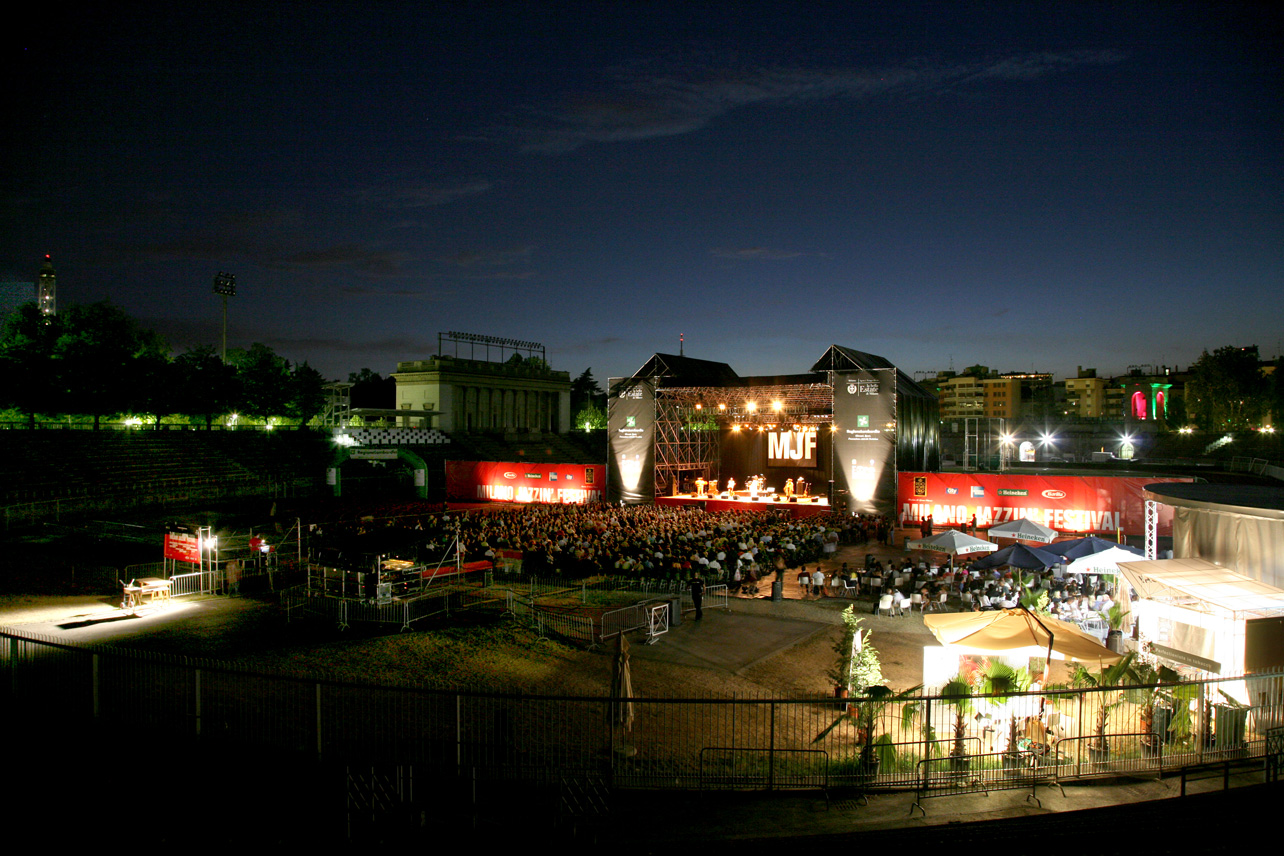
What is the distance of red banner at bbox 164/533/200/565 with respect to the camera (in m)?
16.4

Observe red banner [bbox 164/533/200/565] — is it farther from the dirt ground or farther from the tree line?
the tree line

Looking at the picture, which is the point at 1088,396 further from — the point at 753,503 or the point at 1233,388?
the point at 753,503

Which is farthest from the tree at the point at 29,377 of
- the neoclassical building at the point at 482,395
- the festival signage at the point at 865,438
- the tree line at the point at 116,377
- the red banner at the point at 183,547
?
the festival signage at the point at 865,438

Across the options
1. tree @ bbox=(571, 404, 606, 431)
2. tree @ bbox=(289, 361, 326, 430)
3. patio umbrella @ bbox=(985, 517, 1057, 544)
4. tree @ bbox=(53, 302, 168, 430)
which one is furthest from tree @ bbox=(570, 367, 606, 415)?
patio umbrella @ bbox=(985, 517, 1057, 544)

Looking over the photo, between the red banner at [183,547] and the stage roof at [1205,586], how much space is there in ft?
59.1

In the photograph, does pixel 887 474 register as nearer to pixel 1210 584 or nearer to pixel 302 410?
pixel 1210 584

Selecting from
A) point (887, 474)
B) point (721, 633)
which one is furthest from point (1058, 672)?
point (887, 474)

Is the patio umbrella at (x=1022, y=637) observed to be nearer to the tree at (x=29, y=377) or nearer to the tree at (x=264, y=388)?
the tree at (x=29, y=377)

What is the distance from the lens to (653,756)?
8305mm

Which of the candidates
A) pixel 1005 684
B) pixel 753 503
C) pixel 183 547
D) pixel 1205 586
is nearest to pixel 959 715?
pixel 1005 684

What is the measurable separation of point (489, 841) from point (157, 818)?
3086 mm

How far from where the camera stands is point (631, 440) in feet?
116

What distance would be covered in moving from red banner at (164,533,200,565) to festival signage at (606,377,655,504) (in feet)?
65.6

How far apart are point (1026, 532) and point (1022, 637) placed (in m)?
11.3
